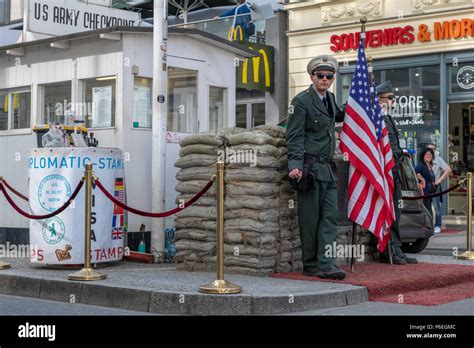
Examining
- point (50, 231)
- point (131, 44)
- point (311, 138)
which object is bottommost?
point (50, 231)

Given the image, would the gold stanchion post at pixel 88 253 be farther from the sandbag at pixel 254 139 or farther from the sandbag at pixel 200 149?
the sandbag at pixel 254 139

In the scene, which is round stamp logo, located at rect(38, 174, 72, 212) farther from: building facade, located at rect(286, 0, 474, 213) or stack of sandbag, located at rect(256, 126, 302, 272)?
building facade, located at rect(286, 0, 474, 213)

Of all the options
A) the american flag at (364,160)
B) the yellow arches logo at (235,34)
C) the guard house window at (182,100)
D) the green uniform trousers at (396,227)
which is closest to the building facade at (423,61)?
the yellow arches logo at (235,34)

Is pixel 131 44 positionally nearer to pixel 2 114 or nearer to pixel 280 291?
pixel 2 114

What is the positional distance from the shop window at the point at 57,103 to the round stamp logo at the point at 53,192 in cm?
173

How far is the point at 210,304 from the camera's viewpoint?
786 centimetres

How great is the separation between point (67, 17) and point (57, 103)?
7.02 ft

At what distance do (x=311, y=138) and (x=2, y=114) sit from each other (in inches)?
224

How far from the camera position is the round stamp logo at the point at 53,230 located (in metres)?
9.99

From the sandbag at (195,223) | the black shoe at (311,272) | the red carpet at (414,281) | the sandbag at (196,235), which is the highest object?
the sandbag at (195,223)

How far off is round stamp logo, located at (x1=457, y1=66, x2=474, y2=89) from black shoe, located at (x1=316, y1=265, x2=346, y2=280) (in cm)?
1112

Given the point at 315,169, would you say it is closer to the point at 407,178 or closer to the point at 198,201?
the point at 198,201

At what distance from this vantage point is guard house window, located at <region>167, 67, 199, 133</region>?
1195cm
